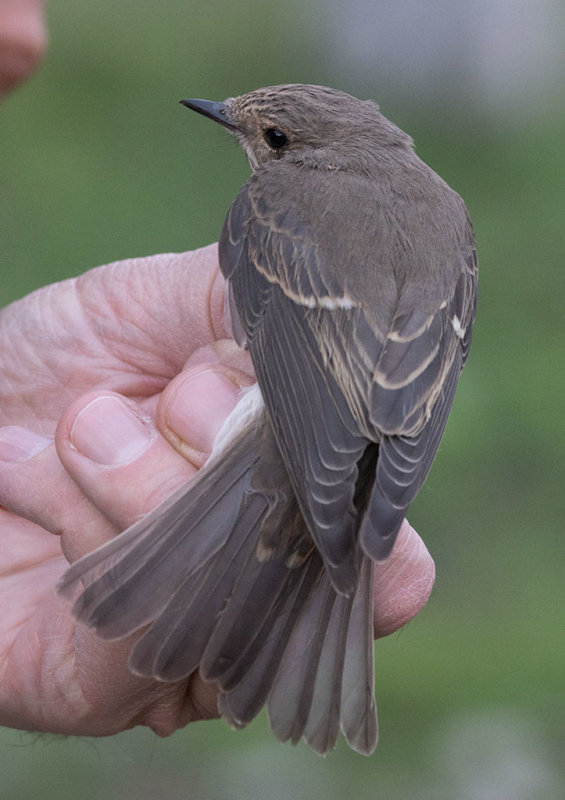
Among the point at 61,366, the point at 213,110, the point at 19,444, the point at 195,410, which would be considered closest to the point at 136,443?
the point at 195,410

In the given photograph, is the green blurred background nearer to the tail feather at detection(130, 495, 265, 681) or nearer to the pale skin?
the pale skin

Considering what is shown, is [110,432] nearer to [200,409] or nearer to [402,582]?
[200,409]

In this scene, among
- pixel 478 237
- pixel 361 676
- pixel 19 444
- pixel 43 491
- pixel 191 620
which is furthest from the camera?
pixel 478 237

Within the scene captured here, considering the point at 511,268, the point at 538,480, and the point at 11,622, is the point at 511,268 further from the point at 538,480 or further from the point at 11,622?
the point at 11,622

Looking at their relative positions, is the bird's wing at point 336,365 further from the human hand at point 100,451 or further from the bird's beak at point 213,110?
the bird's beak at point 213,110

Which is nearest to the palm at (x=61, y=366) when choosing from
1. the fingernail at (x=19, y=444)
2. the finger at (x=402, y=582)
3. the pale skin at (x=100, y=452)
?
the pale skin at (x=100, y=452)

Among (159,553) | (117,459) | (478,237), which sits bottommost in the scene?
(478,237)
